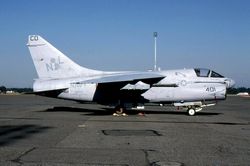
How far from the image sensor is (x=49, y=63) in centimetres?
2561

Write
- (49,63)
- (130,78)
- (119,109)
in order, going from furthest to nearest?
(49,63), (119,109), (130,78)

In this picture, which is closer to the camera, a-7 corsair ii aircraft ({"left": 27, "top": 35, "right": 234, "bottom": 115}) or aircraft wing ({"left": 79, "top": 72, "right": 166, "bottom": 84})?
aircraft wing ({"left": 79, "top": 72, "right": 166, "bottom": 84})

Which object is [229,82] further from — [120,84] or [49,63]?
[49,63]

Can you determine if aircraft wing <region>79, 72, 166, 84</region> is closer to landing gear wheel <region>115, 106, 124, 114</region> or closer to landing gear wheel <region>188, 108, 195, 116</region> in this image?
landing gear wheel <region>115, 106, 124, 114</region>

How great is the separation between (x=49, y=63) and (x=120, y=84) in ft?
15.9

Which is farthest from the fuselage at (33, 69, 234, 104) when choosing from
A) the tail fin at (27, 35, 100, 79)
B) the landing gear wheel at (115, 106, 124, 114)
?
the tail fin at (27, 35, 100, 79)

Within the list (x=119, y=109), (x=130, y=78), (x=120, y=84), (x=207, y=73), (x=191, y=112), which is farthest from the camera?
(x=119, y=109)

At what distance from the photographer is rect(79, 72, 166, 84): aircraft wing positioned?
23453 mm

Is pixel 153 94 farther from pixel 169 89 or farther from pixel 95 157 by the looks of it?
pixel 95 157

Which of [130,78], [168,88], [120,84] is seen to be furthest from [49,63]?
[168,88]

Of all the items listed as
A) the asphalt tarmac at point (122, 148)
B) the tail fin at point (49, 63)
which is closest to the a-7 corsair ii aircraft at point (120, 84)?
the tail fin at point (49, 63)


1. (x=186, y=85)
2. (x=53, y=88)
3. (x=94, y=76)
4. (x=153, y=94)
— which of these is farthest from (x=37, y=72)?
(x=186, y=85)

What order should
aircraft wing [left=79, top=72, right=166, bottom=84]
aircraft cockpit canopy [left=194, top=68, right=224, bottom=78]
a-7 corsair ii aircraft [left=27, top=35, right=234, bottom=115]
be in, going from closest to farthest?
1. aircraft wing [left=79, top=72, right=166, bottom=84]
2. a-7 corsair ii aircraft [left=27, top=35, right=234, bottom=115]
3. aircraft cockpit canopy [left=194, top=68, right=224, bottom=78]

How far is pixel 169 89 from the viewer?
80.8 feet
